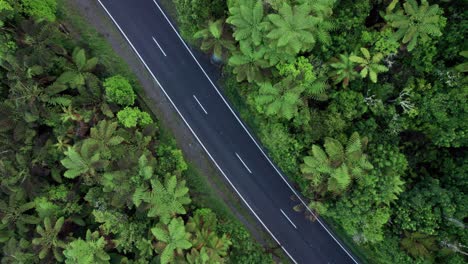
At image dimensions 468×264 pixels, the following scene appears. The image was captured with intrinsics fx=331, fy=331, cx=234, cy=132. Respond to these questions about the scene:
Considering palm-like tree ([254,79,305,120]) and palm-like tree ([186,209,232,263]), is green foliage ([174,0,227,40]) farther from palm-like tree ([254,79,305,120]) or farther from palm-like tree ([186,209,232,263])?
palm-like tree ([186,209,232,263])

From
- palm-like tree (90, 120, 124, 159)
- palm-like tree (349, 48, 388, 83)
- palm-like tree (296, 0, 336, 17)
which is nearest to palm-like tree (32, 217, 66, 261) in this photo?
palm-like tree (90, 120, 124, 159)

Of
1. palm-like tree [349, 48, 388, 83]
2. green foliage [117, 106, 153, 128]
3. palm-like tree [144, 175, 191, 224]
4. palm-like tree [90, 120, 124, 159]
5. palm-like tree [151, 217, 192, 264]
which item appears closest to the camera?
palm-like tree [349, 48, 388, 83]

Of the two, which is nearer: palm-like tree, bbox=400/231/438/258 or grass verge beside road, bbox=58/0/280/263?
palm-like tree, bbox=400/231/438/258

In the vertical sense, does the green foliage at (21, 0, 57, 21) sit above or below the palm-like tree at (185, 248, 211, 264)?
above

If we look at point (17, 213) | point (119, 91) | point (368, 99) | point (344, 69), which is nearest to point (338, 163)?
point (368, 99)

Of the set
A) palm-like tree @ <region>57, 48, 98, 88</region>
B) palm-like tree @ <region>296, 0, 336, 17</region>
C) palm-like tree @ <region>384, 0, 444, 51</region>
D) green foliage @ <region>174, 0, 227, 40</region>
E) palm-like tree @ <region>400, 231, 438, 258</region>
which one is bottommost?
palm-like tree @ <region>400, 231, 438, 258</region>

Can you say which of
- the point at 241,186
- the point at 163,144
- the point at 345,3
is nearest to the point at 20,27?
the point at 163,144

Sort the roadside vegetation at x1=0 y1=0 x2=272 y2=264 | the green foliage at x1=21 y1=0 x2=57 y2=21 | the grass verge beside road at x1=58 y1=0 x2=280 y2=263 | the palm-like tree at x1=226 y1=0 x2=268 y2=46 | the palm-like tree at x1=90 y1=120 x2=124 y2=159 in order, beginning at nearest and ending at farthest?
the palm-like tree at x1=226 y1=0 x2=268 y2=46, the roadside vegetation at x1=0 y1=0 x2=272 y2=264, the palm-like tree at x1=90 y1=120 x2=124 y2=159, the green foliage at x1=21 y1=0 x2=57 y2=21, the grass verge beside road at x1=58 y1=0 x2=280 y2=263
